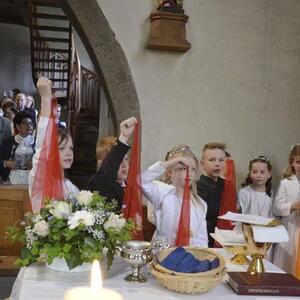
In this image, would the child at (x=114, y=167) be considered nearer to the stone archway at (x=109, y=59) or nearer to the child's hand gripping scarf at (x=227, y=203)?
the child's hand gripping scarf at (x=227, y=203)

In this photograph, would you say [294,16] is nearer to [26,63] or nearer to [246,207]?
[246,207]

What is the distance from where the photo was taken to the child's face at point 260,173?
149 inches

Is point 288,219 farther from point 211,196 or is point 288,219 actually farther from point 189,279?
point 189,279

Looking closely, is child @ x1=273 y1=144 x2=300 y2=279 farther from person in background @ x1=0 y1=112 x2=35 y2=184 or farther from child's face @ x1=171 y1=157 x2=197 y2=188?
person in background @ x1=0 y1=112 x2=35 y2=184

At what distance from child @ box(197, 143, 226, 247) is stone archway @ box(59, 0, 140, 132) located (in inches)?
39.0

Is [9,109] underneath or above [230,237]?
above

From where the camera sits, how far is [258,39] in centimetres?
416

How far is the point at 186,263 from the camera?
169 cm

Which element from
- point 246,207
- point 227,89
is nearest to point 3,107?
point 227,89

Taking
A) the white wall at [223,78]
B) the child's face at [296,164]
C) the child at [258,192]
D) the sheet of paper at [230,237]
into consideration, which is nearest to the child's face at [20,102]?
the white wall at [223,78]

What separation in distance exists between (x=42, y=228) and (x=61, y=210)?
0.09 meters

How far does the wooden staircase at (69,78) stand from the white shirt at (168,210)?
5.46 meters

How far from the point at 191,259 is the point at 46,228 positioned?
0.52 metres

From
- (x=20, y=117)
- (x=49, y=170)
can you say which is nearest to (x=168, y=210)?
(x=49, y=170)
